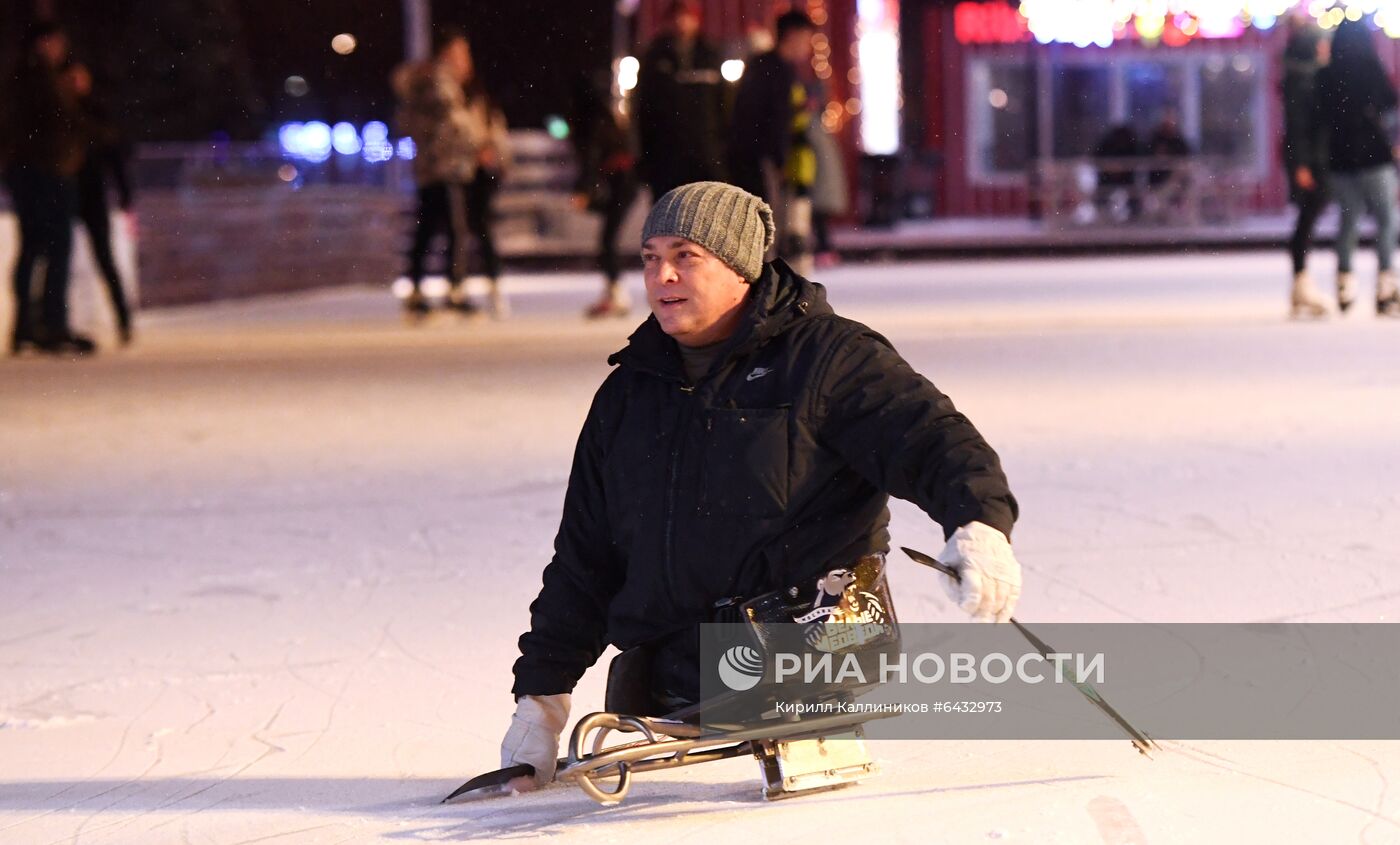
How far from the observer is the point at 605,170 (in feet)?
33.3

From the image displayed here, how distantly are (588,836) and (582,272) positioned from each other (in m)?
13.8

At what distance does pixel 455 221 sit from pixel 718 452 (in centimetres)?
795

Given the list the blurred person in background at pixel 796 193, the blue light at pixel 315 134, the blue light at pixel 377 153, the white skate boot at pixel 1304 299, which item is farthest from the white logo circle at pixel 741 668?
the blue light at pixel 315 134

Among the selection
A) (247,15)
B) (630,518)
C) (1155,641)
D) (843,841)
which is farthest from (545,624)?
(247,15)

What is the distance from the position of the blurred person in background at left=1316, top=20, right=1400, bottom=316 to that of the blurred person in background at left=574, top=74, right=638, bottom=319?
355cm

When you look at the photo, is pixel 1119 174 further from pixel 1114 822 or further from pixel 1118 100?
pixel 1114 822

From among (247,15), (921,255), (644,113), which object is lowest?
(921,255)

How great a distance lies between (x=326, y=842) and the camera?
2.31 m

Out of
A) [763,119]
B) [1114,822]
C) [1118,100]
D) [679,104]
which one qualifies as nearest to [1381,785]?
[1114,822]

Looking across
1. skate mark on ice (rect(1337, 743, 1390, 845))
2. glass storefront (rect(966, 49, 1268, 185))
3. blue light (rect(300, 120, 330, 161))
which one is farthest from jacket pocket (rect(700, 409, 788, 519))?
blue light (rect(300, 120, 330, 161))

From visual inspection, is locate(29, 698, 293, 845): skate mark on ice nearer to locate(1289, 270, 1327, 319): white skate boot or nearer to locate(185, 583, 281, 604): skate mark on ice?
locate(185, 583, 281, 604): skate mark on ice

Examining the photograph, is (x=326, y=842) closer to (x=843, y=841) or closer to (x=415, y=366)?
(x=843, y=841)

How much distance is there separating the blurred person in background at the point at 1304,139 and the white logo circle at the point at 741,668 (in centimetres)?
691

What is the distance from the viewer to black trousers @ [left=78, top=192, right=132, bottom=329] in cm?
959
